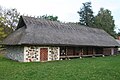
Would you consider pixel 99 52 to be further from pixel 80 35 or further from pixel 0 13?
pixel 0 13

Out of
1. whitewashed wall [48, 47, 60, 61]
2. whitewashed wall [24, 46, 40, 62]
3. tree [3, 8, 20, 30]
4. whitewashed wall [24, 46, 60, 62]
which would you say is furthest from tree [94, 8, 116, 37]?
whitewashed wall [24, 46, 40, 62]

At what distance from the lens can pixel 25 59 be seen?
23.5m

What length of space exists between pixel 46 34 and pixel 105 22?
1485 inches

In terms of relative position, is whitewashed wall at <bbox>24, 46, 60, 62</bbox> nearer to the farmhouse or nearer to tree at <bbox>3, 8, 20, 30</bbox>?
the farmhouse

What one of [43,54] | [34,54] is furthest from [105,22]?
[34,54]

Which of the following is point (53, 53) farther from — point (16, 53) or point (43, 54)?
point (16, 53)

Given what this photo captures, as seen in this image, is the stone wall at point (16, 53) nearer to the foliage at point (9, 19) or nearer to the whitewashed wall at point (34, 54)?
the whitewashed wall at point (34, 54)

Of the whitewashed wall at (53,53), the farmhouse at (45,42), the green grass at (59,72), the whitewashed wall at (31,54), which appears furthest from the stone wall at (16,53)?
the green grass at (59,72)

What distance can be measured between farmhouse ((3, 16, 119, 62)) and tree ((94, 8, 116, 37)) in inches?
1015

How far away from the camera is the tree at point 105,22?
6006 centimetres

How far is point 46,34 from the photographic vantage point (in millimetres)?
26594

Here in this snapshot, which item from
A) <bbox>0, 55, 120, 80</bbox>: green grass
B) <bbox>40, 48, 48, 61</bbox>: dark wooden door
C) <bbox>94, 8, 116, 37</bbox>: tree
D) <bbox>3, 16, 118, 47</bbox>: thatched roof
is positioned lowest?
<bbox>0, 55, 120, 80</bbox>: green grass

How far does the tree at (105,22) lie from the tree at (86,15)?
208cm

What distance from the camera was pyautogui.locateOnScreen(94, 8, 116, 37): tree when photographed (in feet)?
197
